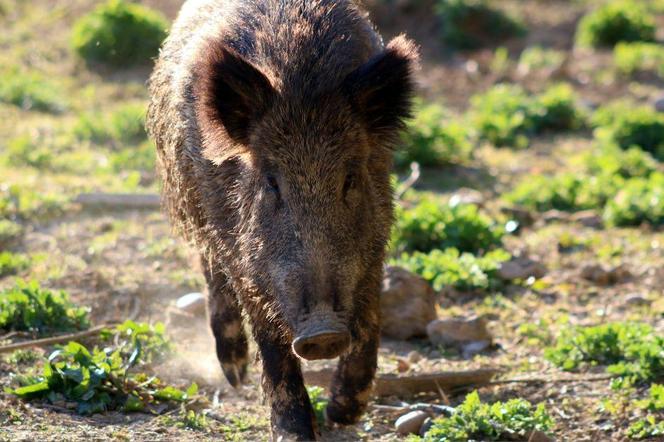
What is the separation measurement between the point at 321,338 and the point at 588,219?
4.77 meters

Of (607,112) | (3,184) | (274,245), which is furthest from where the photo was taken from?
(607,112)

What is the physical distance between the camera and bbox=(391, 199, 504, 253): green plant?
7469mm

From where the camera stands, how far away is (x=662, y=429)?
15.9ft

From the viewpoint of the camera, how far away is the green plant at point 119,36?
1214 cm

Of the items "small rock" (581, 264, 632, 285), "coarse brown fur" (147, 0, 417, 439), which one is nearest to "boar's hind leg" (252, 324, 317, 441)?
"coarse brown fur" (147, 0, 417, 439)

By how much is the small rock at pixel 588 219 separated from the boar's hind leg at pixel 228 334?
3.40 m

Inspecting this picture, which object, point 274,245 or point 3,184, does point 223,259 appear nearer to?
point 274,245

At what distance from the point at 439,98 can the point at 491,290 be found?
5511mm

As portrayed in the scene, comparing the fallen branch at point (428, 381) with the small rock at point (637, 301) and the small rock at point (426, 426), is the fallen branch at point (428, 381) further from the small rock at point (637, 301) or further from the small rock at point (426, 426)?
the small rock at point (637, 301)

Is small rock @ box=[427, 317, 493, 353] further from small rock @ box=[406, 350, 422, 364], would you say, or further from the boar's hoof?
the boar's hoof

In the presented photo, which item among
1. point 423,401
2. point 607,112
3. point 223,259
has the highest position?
point 607,112

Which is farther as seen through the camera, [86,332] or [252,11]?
[86,332]

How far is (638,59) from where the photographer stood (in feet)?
42.6

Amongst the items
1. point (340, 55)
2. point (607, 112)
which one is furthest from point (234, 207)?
point (607, 112)
